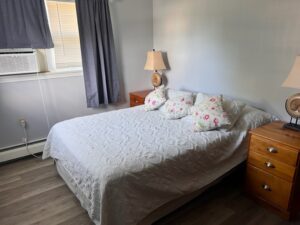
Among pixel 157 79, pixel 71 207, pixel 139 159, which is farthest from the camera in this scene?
pixel 157 79

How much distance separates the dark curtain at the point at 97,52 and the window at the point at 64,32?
204 mm

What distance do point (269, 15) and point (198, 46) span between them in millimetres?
953

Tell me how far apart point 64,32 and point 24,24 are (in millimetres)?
535

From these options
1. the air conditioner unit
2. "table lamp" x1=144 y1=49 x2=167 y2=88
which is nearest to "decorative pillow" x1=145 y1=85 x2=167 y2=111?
"table lamp" x1=144 y1=49 x2=167 y2=88

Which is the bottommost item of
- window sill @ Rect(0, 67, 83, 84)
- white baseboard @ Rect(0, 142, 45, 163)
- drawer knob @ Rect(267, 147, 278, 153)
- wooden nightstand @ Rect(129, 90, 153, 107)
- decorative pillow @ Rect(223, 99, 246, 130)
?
white baseboard @ Rect(0, 142, 45, 163)

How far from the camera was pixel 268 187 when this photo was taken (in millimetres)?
1950

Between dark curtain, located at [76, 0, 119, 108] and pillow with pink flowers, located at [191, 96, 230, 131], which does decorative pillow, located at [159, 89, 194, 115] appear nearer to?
pillow with pink flowers, located at [191, 96, 230, 131]

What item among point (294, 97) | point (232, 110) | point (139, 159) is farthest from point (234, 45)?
point (139, 159)

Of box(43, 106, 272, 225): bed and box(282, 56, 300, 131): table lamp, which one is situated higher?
box(282, 56, 300, 131): table lamp

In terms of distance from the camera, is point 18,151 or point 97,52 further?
point 97,52

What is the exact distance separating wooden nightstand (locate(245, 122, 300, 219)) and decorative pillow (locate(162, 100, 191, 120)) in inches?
31.1

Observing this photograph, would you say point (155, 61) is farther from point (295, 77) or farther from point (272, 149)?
point (272, 149)

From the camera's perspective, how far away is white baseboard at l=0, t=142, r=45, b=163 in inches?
111

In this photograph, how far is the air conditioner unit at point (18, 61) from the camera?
8.66 feet
